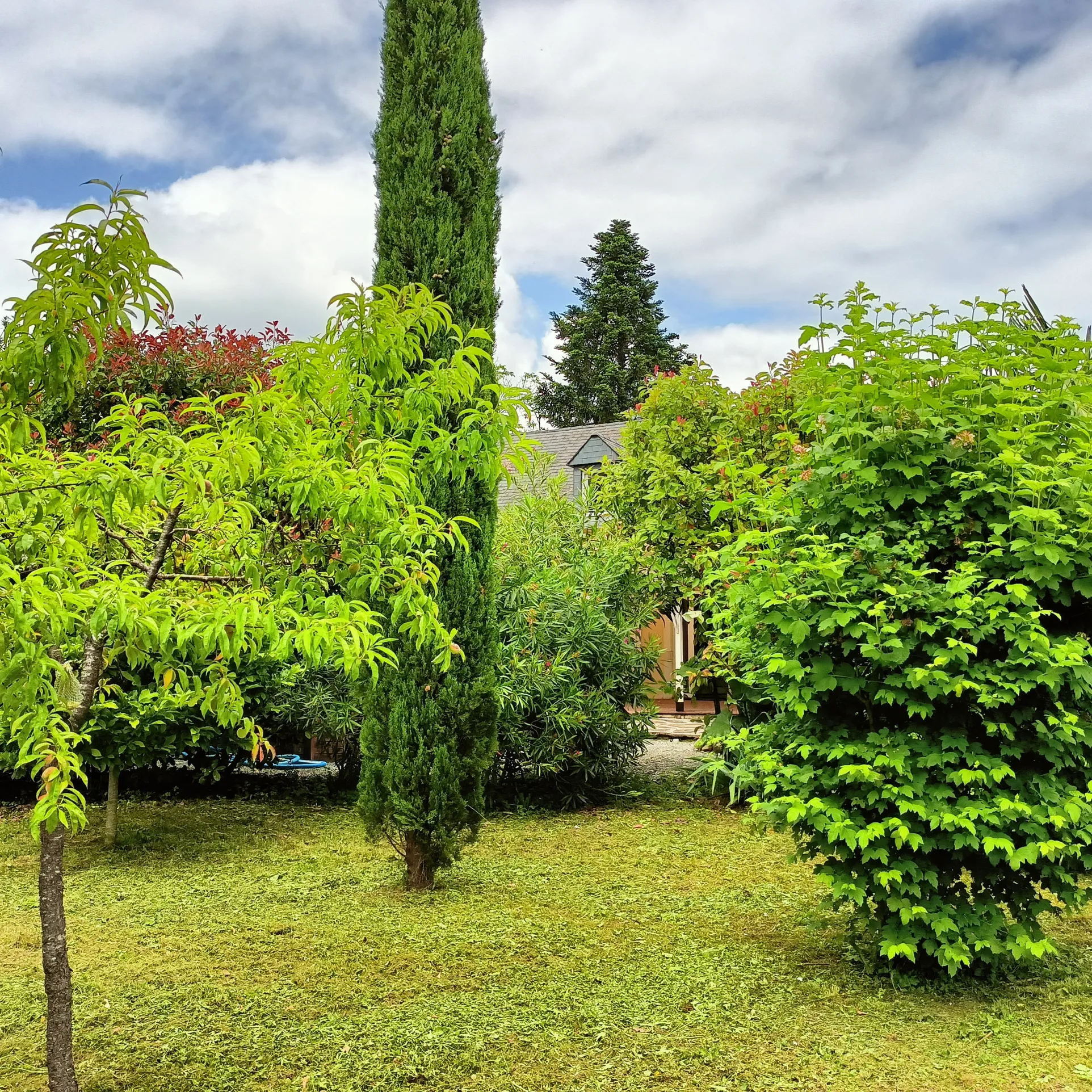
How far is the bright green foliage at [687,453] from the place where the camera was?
8.05 meters

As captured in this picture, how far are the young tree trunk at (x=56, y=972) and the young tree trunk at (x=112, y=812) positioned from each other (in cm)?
409

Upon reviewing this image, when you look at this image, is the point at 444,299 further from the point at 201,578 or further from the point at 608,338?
the point at 608,338

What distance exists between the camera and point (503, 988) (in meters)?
3.82

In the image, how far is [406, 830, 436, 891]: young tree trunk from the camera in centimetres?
525

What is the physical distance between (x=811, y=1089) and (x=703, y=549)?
17.5ft

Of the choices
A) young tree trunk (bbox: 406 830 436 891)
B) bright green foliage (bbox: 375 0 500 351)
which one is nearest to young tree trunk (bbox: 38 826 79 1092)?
young tree trunk (bbox: 406 830 436 891)

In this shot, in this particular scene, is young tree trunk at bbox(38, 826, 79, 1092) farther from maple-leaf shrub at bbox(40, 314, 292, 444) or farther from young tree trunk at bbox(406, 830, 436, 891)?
maple-leaf shrub at bbox(40, 314, 292, 444)

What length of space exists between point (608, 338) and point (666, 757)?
25.6m

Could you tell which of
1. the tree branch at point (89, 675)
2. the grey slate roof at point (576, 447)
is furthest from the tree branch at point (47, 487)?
the grey slate roof at point (576, 447)

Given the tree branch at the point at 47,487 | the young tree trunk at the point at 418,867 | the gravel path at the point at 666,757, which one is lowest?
the gravel path at the point at 666,757

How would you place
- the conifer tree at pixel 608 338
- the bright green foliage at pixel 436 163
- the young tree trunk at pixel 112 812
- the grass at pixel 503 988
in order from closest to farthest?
1. the grass at pixel 503 988
2. the bright green foliage at pixel 436 163
3. the young tree trunk at pixel 112 812
4. the conifer tree at pixel 608 338

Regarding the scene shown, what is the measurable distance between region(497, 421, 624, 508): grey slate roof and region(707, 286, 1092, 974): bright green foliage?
16556 mm

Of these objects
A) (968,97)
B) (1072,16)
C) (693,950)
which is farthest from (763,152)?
(693,950)

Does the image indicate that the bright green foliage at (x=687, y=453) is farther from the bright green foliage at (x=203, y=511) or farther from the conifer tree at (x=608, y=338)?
the conifer tree at (x=608, y=338)
